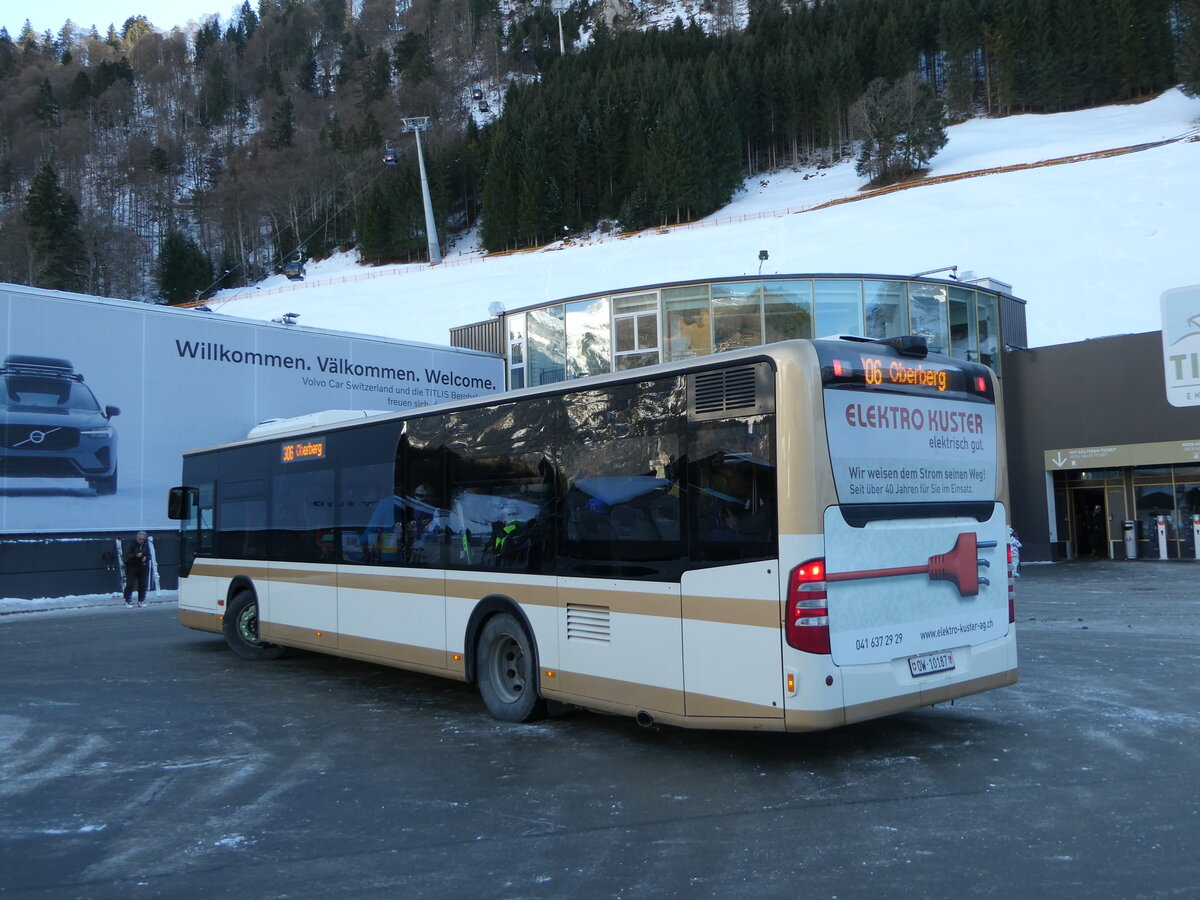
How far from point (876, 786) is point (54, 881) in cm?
468

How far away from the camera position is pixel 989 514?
7.52 m

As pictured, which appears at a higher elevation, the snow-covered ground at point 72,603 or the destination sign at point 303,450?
the destination sign at point 303,450

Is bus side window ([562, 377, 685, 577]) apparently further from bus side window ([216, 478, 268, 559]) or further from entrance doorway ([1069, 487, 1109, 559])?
entrance doorway ([1069, 487, 1109, 559])

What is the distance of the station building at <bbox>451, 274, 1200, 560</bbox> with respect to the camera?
27859 millimetres

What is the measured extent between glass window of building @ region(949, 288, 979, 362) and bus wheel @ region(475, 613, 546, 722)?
2600 centimetres

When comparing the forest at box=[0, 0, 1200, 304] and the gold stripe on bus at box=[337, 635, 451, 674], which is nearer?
the gold stripe on bus at box=[337, 635, 451, 674]

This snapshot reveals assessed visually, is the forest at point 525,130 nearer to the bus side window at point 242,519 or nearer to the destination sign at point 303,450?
the bus side window at point 242,519

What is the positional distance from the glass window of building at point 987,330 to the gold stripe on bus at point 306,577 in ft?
85.3

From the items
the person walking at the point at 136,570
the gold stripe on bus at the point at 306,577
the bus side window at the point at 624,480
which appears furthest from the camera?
the person walking at the point at 136,570

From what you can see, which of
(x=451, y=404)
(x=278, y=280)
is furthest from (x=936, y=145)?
(x=451, y=404)

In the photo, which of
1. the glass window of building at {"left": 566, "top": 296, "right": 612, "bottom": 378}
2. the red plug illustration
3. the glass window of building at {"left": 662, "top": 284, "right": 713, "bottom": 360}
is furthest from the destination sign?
the glass window of building at {"left": 566, "top": 296, "right": 612, "bottom": 378}

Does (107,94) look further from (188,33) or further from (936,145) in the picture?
(936,145)

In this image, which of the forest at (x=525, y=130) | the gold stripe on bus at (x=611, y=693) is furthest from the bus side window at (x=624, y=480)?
the forest at (x=525, y=130)

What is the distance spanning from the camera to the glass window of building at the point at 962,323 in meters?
31.3
